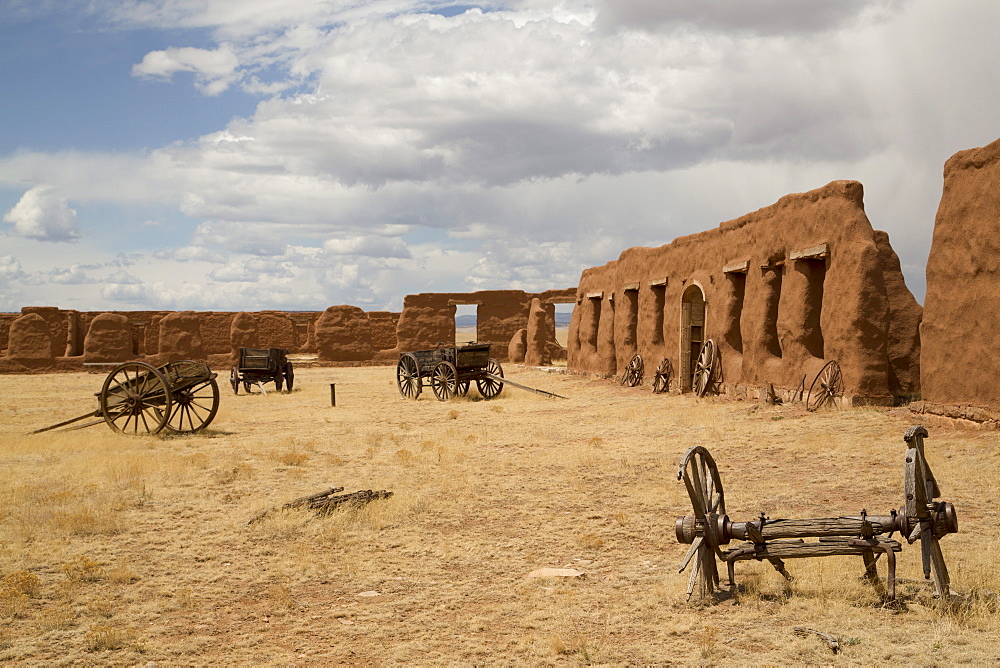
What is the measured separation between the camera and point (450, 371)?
20.0 metres

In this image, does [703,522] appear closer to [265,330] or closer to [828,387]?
[828,387]

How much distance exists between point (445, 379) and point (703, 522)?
593 inches

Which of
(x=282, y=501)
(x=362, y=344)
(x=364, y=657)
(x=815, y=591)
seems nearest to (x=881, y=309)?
(x=815, y=591)

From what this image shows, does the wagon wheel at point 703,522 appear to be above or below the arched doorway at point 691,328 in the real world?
below

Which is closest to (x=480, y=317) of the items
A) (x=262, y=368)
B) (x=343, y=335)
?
(x=343, y=335)

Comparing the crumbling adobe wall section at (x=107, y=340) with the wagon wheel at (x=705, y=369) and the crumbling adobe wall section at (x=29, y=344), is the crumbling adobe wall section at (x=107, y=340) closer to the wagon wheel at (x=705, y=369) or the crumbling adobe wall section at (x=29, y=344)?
the crumbling adobe wall section at (x=29, y=344)

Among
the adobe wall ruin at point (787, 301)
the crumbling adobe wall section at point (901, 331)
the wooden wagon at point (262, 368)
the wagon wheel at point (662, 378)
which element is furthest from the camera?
the wooden wagon at point (262, 368)

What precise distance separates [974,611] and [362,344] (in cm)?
3221

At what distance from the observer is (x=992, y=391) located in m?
9.84

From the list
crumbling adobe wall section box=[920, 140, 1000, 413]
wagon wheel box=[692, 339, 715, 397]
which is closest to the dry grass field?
crumbling adobe wall section box=[920, 140, 1000, 413]

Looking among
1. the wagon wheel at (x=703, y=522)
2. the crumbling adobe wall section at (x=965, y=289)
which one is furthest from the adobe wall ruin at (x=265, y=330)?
the wagon wheel at (x=703, y=522)

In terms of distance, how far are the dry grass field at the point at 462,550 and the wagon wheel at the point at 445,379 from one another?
6.30 meters

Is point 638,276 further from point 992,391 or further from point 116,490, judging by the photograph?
point 116,490

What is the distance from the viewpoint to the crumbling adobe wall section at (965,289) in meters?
9.93
